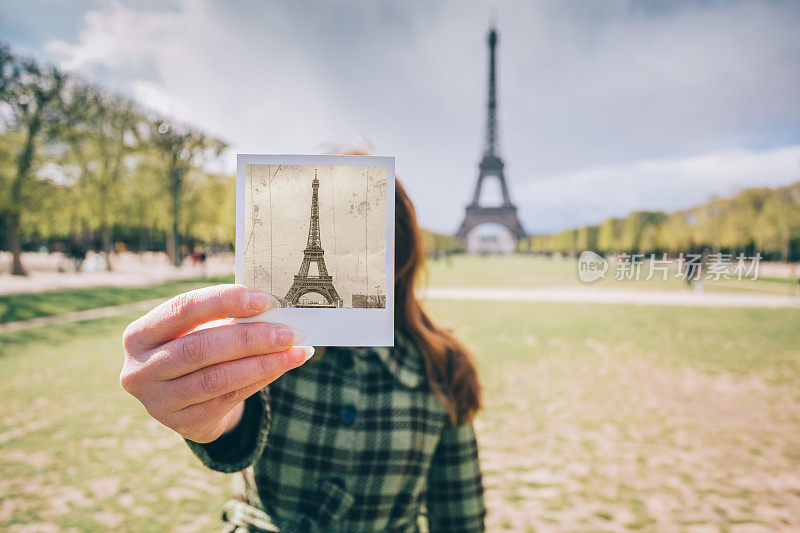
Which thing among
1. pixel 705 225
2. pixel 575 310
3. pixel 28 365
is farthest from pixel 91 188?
pixel 705 225

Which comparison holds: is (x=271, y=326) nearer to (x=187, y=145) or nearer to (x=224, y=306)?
(x=224, y=306)

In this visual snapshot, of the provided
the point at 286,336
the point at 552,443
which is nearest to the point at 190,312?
the point at 286,336

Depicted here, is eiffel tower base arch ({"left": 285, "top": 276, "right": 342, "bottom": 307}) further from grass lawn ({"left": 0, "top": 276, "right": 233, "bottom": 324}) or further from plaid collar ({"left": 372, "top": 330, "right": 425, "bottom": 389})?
grass lawn ({"left": 0, "top": 276, "right": 233, "bottom": 324})

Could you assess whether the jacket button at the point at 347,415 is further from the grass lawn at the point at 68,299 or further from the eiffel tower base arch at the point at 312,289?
the grass lawn at the point at 68,299

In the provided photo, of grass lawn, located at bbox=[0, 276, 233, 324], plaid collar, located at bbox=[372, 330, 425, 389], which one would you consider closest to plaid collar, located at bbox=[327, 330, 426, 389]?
plaid collar, located at bbox=[372, 330, 425, 389]

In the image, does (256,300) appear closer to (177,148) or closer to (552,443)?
(552,443)

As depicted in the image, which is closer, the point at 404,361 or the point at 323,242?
the point at 323,242

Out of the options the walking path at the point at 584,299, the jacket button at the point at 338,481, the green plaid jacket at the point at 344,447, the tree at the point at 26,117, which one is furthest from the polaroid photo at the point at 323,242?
the tree at the point at 26,117
